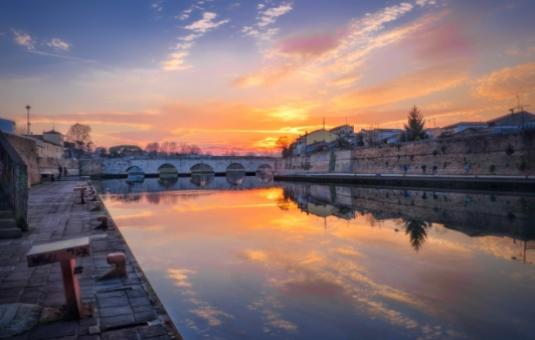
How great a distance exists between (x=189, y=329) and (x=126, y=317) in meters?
0.96

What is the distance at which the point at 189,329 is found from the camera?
4.27 m

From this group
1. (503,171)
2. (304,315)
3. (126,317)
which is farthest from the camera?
(503,171)

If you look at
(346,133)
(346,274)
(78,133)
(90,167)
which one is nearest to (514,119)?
(346,133)

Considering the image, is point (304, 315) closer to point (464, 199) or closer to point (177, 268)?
point (177, 268)

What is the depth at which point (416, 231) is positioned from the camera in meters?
10.3

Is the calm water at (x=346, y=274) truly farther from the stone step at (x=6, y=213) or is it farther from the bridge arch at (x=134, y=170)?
the bridge arch at (x=134, y=170)

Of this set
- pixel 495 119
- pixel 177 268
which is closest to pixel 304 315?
pixel 177 268

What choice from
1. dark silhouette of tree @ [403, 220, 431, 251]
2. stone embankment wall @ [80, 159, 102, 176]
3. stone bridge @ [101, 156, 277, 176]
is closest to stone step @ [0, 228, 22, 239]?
dark silhouette of tree @ [403, 220, 431, 251]

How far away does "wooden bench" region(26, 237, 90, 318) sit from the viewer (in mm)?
3094

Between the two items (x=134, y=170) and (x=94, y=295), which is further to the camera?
(x=134, y=170)

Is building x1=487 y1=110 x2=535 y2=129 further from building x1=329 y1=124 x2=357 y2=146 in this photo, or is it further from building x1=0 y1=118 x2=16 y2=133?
building x1=0 y1=118 x2=16 y2=133

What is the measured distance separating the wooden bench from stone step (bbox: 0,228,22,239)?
4513mm

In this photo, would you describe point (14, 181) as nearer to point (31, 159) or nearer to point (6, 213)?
point (6, 213)

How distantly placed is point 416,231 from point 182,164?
56.7 meters
